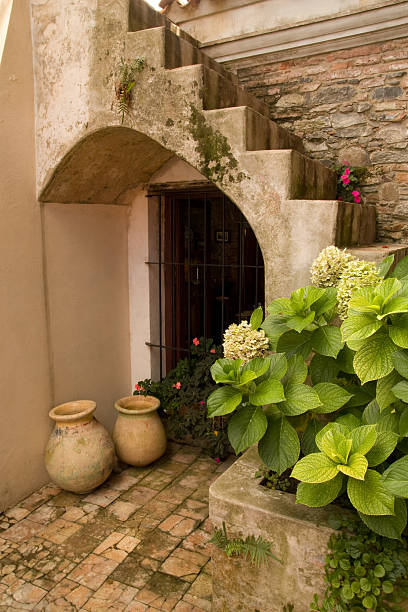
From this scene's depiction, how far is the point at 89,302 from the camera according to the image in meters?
4.66

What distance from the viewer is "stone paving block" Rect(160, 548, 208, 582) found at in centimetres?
317

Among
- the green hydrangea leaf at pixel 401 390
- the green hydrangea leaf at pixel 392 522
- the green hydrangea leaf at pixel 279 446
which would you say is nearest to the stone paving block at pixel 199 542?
the green hydrangea leaf at pixel 279 446

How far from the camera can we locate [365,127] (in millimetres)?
3986

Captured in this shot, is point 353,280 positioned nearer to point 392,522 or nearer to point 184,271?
point 392,522

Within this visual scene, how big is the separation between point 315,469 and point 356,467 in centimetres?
17

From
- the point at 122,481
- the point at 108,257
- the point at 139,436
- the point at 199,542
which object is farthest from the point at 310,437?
the point at 108,257

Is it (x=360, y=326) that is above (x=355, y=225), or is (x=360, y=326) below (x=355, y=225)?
below

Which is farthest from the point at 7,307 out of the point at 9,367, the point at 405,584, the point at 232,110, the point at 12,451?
the point at 405,584

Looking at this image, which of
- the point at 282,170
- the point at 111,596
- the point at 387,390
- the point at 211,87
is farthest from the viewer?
the point at 211,87

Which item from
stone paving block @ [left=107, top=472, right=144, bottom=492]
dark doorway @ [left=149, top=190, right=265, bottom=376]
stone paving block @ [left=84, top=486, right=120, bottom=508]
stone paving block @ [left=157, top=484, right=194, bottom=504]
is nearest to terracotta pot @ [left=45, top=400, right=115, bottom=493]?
stone paving block @ [left=84, top=486, right=120, bottom=508]

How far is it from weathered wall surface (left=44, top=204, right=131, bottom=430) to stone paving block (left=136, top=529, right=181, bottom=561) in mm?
1493

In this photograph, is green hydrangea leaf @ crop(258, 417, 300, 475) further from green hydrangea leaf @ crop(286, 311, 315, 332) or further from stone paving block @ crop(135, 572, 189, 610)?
stone paving block @ crop(135, 572, 189, 610)

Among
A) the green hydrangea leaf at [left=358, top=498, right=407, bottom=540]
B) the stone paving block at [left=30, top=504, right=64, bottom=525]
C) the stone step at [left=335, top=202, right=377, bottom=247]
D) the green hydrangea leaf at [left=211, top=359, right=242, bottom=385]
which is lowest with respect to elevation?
the stone paving block at [left=30, top=504, right=64, bottom=525]

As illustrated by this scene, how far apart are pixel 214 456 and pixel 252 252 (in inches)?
96.6
